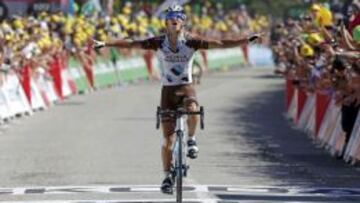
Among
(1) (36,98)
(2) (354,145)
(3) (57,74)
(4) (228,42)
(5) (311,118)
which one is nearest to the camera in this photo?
(4) (228,42)

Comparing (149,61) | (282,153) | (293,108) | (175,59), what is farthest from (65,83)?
(175,59)

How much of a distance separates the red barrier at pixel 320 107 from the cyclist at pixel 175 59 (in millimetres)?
7980

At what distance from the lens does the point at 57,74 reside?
3625 cm

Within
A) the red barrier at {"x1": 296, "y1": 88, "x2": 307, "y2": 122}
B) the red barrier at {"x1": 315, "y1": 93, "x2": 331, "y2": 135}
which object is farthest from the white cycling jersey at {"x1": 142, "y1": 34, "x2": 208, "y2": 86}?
the red barrier at {"x1": 296, "y1": 88, "x2": 307, "y2": 122}

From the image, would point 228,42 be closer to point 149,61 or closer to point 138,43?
point 138,43

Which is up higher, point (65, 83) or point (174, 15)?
point (174, 15)

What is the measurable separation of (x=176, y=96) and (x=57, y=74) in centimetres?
2127

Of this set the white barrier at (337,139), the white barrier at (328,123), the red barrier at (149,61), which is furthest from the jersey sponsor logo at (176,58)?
the red barrier at (149,61)

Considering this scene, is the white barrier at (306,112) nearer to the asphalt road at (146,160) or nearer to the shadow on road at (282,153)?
the shadow on road at (282,153)

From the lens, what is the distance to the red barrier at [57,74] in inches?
1403

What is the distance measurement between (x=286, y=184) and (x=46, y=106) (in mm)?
17217

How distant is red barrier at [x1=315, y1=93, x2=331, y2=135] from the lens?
23200 mm

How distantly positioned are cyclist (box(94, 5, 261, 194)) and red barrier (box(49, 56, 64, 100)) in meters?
20.2

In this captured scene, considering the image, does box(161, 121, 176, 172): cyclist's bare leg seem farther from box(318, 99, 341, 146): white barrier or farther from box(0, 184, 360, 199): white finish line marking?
box(318, 99, 341, 146): white barrier
